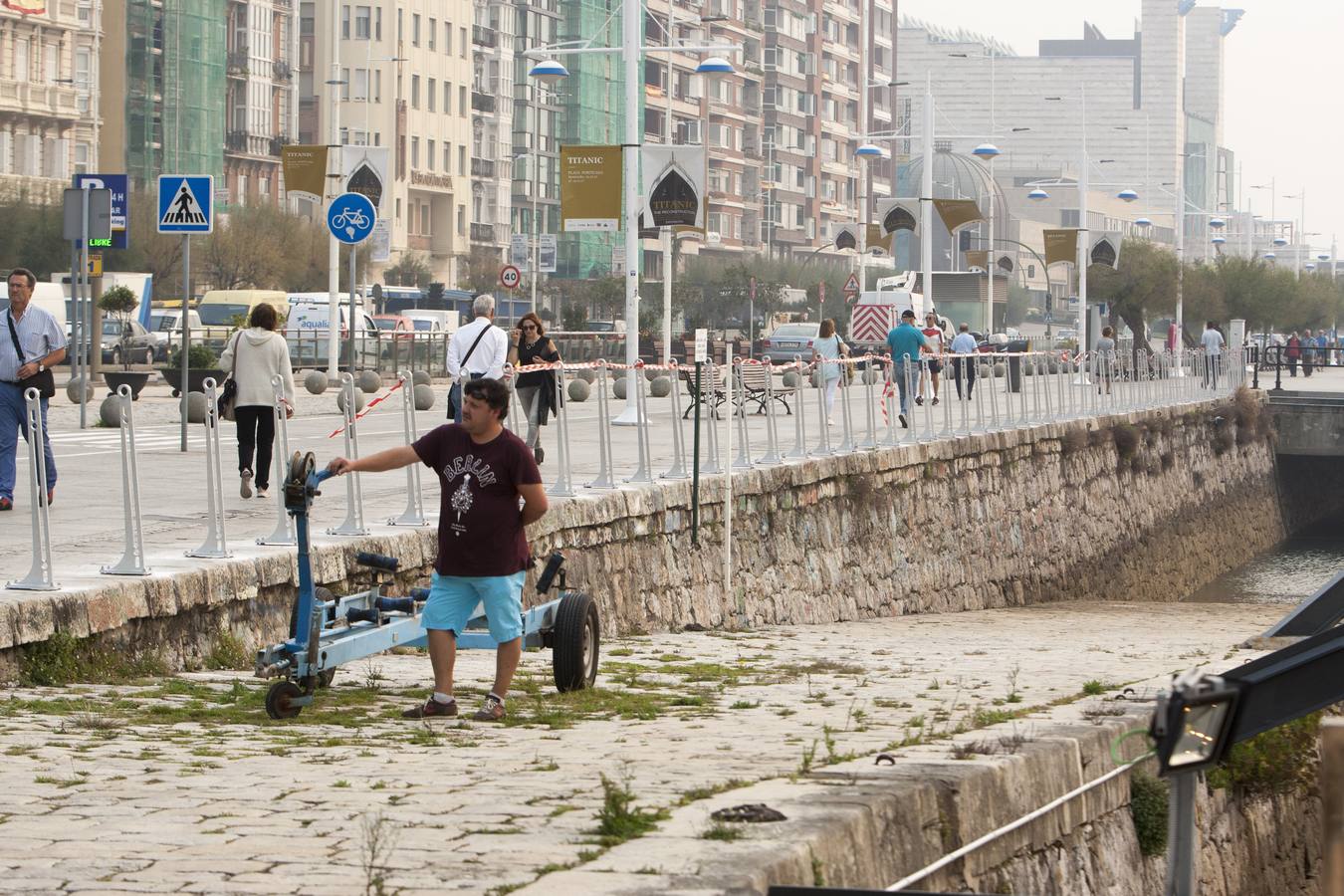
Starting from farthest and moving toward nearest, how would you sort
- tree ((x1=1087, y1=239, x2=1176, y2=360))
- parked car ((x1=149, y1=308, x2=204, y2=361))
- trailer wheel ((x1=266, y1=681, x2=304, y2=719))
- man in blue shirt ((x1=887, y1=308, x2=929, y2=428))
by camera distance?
tree ((x1=1087, y1=239, x2=1176, y2=360)) → parked car ((x1=149, y1=308, x2=204, y2=361)) → man in blue shirt ((x1=887, y1=308, x2=929, y2=428)) → trailer wheel ((x1=266, y1=681, x2=304, y2=719))

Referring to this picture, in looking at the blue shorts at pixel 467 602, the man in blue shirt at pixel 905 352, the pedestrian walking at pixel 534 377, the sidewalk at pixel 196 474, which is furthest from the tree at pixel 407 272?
the blue shorts at pixel 467 602

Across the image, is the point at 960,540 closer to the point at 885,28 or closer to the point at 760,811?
the point at 760,811

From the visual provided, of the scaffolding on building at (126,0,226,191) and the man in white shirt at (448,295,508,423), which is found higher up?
the scaffolding on building at (126,0,226,191)

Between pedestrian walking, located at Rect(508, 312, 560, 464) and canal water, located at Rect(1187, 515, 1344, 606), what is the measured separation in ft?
47.1

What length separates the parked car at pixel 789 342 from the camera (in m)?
56.8

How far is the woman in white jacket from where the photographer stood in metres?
16.2

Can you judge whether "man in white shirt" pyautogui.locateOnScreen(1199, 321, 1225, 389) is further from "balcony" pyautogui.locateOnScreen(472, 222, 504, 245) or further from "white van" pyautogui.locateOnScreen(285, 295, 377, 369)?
"balcony" pyautogui.locateOnScreen(472, 222, 504, 245)

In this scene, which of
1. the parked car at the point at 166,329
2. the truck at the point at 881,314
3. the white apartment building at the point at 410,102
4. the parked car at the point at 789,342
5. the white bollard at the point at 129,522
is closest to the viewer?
the white bollard at the point at 129,522

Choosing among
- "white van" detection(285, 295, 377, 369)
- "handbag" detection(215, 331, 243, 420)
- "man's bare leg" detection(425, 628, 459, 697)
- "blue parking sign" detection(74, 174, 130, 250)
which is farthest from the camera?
"white van" detection(285, 295, 377, 369)

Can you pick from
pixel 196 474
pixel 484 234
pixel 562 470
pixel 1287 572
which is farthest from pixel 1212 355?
pixel 484 234

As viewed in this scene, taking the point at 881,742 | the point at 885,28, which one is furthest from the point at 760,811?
the point at 885,28

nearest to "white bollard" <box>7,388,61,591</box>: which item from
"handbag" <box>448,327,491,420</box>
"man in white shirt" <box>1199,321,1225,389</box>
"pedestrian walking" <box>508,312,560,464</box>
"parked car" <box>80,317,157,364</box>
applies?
"handbag" <box>448,327,491,420</box>

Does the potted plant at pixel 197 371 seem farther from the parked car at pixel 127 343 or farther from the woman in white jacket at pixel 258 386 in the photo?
the woman in white jacket at pixel 258 386

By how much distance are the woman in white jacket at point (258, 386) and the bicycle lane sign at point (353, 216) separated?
9.80 m
